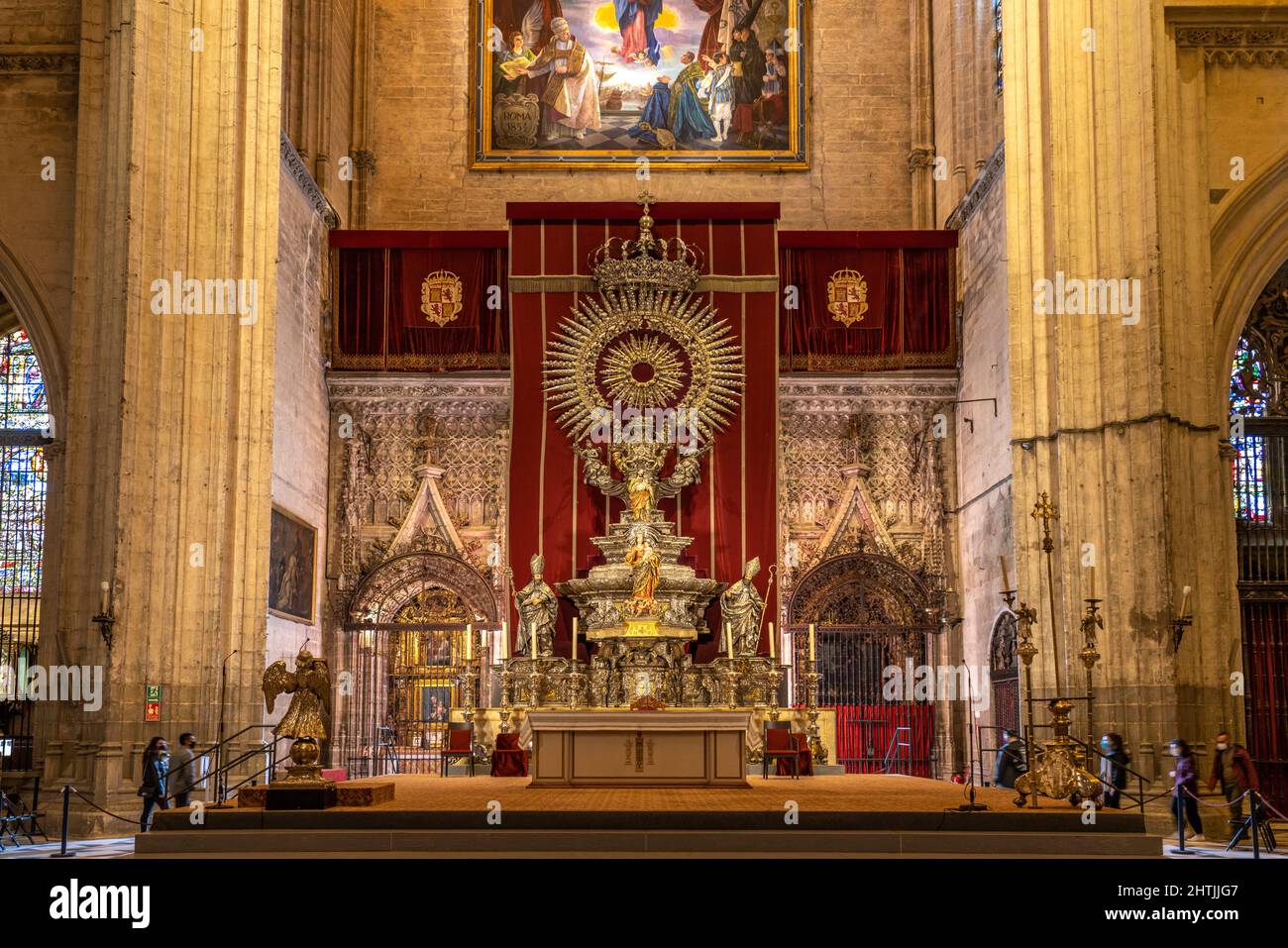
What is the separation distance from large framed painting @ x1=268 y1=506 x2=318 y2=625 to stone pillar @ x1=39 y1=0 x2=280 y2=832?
2.92 m

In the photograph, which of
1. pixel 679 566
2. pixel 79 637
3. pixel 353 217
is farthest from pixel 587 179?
pixel 79 637

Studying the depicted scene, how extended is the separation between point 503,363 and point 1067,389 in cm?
925

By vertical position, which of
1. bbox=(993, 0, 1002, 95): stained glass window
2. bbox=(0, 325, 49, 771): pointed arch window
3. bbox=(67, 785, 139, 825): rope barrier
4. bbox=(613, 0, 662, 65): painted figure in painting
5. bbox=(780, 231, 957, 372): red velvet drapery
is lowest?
bbox=(67, 785, 139, 825): rope barrier

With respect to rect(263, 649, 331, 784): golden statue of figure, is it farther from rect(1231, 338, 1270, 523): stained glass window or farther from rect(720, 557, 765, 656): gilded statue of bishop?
rect(1231, 338, 1270, 523): stained glass window

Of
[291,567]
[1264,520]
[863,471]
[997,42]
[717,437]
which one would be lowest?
[291,567]

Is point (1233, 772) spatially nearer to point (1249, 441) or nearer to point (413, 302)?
point (1249, 441)

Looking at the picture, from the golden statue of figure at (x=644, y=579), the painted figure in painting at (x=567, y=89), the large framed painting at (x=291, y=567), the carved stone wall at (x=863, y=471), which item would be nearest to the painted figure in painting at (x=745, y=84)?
the painted figure in painting at (x=567, y=89)

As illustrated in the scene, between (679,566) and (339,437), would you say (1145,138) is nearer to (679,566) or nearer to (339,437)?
(679,566)

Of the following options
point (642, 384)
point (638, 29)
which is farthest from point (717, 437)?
point (638, 29)

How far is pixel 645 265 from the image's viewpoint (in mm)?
20031

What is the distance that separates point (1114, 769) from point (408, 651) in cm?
1143

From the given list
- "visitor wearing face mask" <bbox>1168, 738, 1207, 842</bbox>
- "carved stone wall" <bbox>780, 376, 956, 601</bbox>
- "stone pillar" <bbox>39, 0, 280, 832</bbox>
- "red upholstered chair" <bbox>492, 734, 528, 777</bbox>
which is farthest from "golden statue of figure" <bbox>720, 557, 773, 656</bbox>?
"visitor wearing face mask" <bbox>1168, 738, 1207, 842</bbox>

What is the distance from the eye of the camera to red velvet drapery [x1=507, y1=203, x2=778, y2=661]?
64.7 ft

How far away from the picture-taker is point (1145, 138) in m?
14.0
